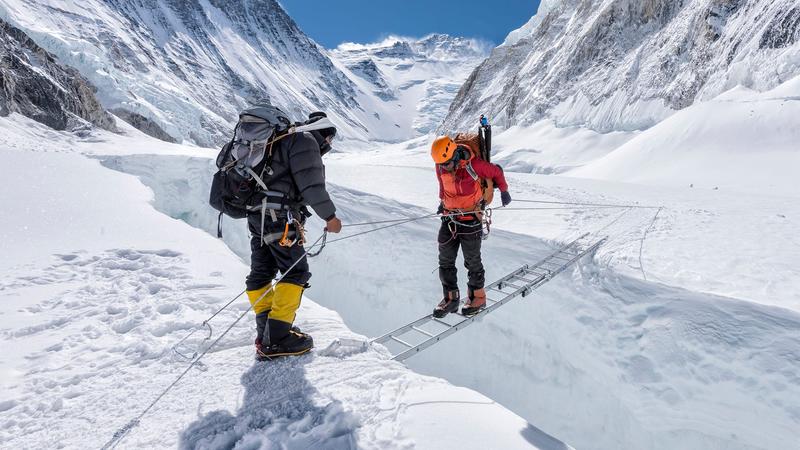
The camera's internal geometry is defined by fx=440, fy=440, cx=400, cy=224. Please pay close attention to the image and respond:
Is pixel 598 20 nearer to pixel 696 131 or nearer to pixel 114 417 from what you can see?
pixel 696 131

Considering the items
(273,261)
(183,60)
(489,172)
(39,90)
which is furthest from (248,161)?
(183,60)

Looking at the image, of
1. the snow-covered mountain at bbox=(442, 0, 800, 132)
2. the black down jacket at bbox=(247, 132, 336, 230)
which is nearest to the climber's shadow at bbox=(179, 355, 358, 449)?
the black down jacket at bbox=(247, 132, 336, 230)

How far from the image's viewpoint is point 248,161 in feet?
11.1

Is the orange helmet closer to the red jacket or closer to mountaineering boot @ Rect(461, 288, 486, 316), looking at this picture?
the red jacket

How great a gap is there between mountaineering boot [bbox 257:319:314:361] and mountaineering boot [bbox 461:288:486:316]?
81.3 inches

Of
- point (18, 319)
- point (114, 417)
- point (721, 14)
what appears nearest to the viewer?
point (114, 417)

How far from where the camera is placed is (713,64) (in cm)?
2305

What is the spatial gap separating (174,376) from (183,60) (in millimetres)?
143131

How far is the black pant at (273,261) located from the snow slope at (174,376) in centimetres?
61

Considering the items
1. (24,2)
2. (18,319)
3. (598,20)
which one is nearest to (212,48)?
(24,2)

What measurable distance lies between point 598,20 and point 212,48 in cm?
13998

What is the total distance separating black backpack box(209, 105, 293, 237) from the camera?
3.32m

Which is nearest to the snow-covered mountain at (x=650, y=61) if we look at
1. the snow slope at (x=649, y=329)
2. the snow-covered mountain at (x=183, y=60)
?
the snow slope at (x=649, y=329)

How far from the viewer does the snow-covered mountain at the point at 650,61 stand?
19.1 m
